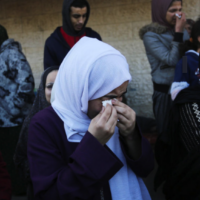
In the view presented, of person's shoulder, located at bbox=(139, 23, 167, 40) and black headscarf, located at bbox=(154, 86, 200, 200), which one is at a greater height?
person's shoulder, located at bbox=(139, 23, 167, 40)

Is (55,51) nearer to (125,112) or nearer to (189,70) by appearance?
(189,70)

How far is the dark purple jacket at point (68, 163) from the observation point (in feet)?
3.96

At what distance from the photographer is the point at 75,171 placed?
119 cm

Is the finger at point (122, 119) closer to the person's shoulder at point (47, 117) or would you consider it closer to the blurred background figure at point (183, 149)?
the person's shoulder at point (47, 117)

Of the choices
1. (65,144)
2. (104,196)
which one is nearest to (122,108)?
(65,144)

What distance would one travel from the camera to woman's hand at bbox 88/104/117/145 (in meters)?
1.24

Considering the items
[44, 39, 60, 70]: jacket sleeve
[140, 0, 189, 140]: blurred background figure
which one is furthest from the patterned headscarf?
[44, 39, 60, 70]: jacket sleeve

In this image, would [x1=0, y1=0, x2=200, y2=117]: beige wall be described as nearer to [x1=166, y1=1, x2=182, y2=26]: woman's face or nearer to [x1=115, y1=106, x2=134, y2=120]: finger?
[x1=166, y1=1, x2=182, y2=26]: woman's face

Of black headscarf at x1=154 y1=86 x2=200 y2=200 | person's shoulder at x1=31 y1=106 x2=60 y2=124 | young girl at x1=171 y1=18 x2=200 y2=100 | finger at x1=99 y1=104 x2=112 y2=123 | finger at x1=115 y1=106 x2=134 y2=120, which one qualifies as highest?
finger at x1=99 y1=104 x2=112 y2=123

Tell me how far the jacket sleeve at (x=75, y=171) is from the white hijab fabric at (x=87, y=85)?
0.16m

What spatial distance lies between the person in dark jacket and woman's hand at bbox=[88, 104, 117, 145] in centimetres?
210

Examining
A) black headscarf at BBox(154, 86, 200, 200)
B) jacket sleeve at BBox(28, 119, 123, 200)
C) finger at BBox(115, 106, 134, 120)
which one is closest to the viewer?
jacket sleeve at BBox(28, 119, 123, 200)

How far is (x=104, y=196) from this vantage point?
4.58 feet

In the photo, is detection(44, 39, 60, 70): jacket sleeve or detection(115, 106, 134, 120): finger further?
detection(44, 39, 60, 70): jacket sleeve
